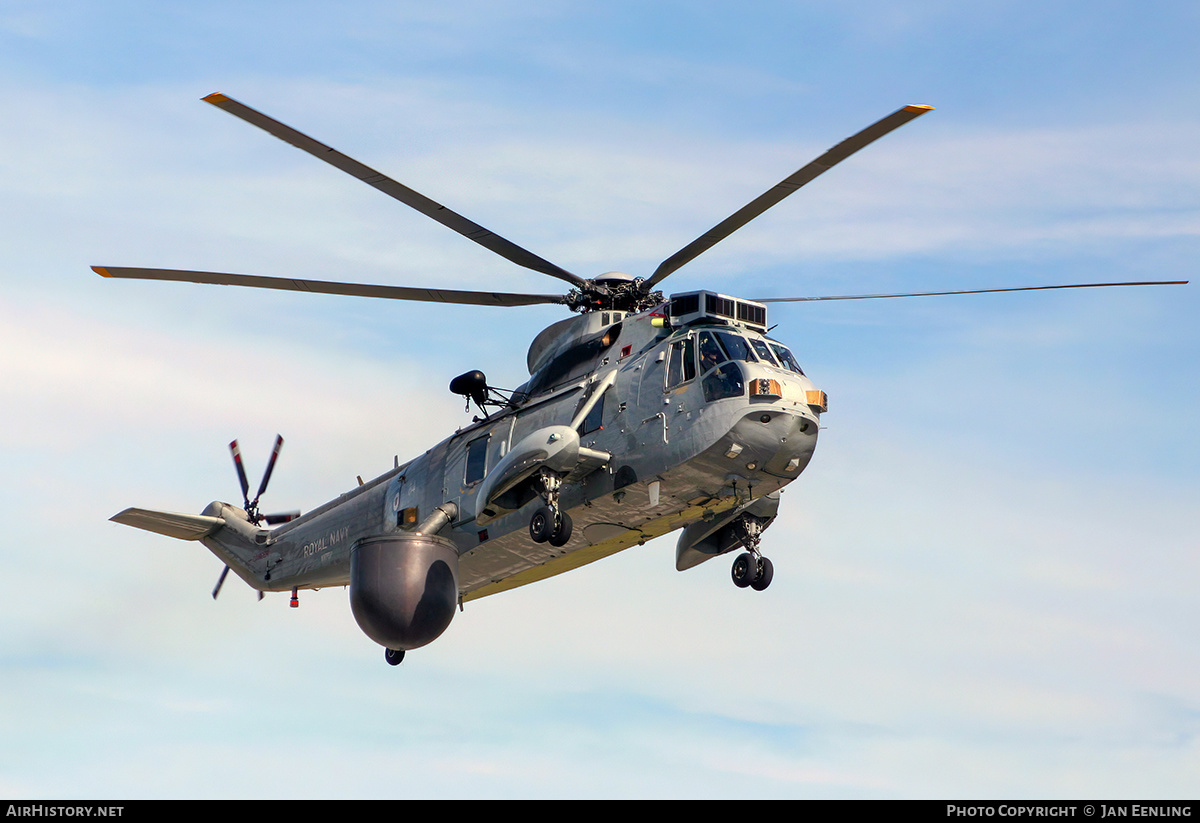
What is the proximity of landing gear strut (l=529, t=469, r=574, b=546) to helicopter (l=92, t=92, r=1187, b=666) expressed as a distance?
3cm

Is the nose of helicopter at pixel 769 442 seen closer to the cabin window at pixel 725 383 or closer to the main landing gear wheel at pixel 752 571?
the cabin window at pixel 725 383

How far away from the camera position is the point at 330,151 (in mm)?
24219

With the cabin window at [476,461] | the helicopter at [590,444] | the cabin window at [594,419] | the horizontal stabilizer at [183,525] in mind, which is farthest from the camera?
the horizontal stabilizer at [183,525]

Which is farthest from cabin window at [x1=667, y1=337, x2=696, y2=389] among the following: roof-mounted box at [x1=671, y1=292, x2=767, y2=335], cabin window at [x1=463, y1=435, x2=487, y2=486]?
cabin window at [x1=463, y1=435, x2=487, y2=486]

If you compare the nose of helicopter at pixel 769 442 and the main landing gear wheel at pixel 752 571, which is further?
the main landing gear wheel at pixel 752 571

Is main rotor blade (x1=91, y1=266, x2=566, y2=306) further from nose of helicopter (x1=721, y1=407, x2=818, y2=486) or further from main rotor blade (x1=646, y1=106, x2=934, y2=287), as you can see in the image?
nose of helicopter (x1=721, y1=407, x2=818, y2=486)

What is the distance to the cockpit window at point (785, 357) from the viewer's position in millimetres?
25445

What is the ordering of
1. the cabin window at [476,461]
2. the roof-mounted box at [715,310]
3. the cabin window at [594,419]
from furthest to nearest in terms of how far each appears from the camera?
the cabin window at [476,461] → the cabin window at [594,419] → the roof-mounted box at [715,310]

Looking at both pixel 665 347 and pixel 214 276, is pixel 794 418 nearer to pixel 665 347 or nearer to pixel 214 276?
pixel 665 347

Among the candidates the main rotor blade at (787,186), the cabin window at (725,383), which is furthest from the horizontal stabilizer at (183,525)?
the cabin window at (725,383)

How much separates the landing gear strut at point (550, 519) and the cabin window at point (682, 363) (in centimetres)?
259

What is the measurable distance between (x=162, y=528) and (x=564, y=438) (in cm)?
1322

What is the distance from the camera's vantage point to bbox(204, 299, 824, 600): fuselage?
2459cm

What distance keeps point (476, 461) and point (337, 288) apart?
416 centimetres
